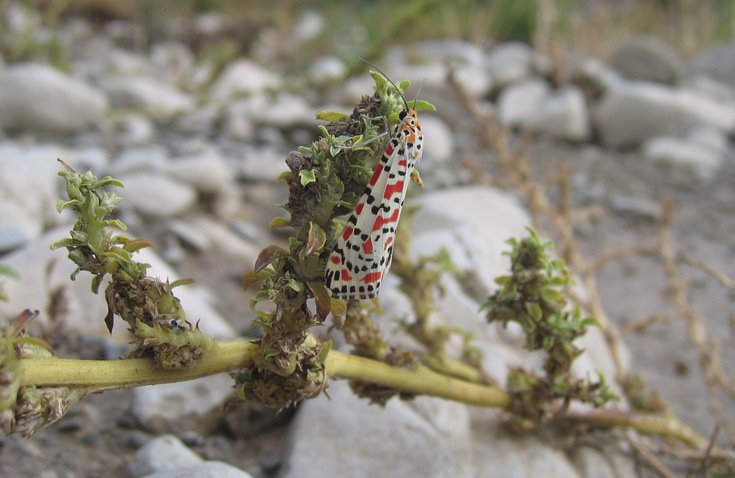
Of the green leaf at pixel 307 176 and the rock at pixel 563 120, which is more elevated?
the rock at pixel 563 120

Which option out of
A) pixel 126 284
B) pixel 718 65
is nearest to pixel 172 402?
pixel 126 284

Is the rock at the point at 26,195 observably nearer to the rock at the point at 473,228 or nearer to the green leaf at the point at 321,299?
the rock at the point at 473,228

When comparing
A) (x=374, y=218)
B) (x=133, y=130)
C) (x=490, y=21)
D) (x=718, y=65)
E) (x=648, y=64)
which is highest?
(x=490, y=21)

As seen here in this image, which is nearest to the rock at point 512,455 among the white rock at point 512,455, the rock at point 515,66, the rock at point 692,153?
the white rock at point 512,455

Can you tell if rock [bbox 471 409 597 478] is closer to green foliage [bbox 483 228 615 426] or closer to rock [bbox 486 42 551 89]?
green foliage [bbox 483 228 615 426]

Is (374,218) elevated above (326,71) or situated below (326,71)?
below

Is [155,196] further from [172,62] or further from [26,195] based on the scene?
[172,62]

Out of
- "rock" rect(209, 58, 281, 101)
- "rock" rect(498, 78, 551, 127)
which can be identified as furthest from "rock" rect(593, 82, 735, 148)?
"rock" rect(209, 58, 281, 101)
